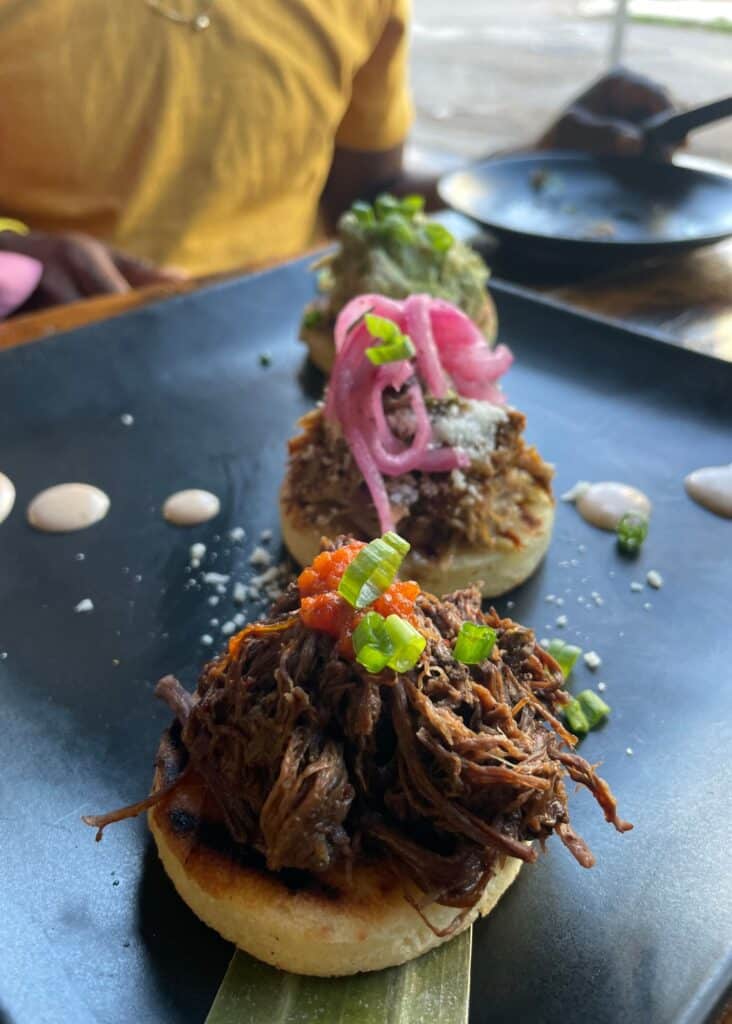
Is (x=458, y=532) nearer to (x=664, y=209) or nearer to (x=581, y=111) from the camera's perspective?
(x=664, y=209)

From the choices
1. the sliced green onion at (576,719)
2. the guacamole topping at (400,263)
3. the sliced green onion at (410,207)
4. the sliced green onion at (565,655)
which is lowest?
the sliced green onion at (565,655)

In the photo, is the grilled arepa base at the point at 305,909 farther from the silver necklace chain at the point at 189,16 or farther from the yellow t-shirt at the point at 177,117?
the silver necklace chain at the point at 189,16

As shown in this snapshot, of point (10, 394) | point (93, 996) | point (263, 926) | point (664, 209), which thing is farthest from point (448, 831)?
point (664, 209)

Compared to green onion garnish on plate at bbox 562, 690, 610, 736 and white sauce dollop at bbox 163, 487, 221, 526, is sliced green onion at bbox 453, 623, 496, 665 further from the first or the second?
white sauce dollop at bbox 163, 487, 221, 526

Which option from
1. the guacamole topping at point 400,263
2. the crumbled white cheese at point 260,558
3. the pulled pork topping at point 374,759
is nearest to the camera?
the pulled pork topping at point 374,759

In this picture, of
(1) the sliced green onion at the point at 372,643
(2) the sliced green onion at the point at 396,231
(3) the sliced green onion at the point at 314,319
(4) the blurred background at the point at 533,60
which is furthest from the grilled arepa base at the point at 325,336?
(4) the blurred background at the point at 533,60

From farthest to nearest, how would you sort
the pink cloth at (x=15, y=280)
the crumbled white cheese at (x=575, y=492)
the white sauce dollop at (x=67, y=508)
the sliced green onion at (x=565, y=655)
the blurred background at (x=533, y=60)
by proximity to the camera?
the blurred background at (x=533, y=60) → the pink cloth at (x=15, y=280) → the crumbled white cheese at (x=575, y=492) → the white sauce dollop at (x=67, y=508) → the sliced green onion at (x=565, y=655)

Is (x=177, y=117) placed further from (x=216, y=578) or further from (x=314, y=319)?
(x=216, y=578)
